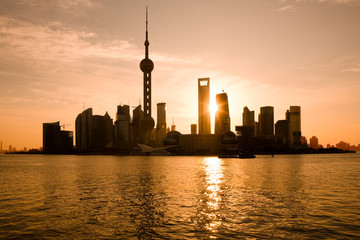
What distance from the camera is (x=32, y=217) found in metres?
36.4

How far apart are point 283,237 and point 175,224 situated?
11.6 meters

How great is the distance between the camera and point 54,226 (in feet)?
105

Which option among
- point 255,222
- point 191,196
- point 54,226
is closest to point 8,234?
point 54,226

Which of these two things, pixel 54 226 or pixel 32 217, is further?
pixel 32 217

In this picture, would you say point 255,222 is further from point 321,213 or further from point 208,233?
point 321,213

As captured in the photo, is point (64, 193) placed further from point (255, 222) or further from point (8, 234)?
point (255, 222)

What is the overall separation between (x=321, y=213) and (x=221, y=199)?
16.4m

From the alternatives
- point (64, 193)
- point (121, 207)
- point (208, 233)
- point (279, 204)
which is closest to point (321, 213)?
point (279, 204)

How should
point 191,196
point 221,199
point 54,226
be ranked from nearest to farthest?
point 54,226
point 221,199
point 191,196

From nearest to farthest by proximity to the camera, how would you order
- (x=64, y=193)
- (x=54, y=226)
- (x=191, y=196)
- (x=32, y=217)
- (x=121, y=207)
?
1. (x=54, y=226)
2. (x=32, y=217)
3. (x=121, y=207)
4. (x=191, y=196)
5. (x=64, y=193)

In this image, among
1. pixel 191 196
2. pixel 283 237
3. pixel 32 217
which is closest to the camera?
pixel 283 237

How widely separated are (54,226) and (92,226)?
415 centimetres

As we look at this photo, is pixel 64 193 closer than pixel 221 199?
No

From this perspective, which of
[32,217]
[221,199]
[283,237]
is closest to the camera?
[283,237]
